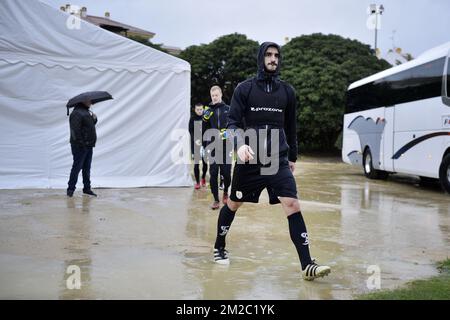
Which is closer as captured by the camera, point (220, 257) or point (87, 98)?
point (220, 257)

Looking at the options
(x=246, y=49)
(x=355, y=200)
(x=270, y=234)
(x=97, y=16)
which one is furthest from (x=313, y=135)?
(x=97, y=16)

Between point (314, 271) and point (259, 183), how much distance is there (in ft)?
3.06

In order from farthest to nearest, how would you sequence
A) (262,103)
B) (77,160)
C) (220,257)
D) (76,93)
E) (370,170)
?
(370,170) → (76,93) → (77,160) → (220,257) → (262,103)

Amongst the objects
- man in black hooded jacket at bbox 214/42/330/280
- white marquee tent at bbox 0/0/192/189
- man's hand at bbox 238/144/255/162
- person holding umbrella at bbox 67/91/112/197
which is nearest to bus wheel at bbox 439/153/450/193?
white marquee tent at bbox 0/0/192/189

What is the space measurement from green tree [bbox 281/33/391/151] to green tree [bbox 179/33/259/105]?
2587 mm

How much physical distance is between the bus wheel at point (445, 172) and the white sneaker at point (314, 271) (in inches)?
336

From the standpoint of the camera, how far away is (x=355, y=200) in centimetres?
1105

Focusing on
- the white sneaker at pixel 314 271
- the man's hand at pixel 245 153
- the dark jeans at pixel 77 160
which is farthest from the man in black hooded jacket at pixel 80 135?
the white sneaker at pixel 314 271

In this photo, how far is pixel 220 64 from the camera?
30281mm

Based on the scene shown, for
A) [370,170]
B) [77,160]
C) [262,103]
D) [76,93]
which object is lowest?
[370,170]

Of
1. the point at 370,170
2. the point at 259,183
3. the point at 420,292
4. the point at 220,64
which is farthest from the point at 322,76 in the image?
the point at 420,292

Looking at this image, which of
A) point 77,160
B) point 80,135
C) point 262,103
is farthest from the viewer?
point 77,160

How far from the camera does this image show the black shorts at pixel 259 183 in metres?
4.92

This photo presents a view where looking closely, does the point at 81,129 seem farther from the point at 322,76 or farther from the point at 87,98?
the point at 322,76
